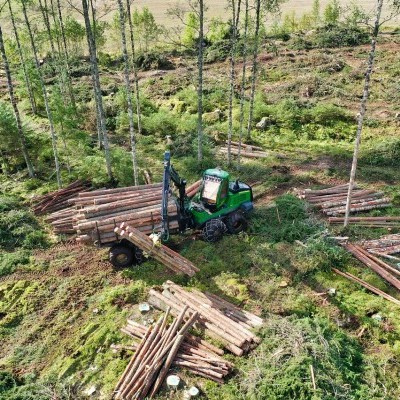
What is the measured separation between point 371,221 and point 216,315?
7.68 m

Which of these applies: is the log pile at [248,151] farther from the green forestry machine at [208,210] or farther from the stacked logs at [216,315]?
the stacked logs at [216,315]

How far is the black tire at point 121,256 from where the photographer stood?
13.1 m

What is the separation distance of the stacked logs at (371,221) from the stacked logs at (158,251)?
19.4ft

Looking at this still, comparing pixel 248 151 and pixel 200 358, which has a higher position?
pixel 200 358

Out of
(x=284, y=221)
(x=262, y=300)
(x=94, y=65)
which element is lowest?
(x=262, y=300)

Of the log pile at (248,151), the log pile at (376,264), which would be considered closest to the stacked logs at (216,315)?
the log pile at (376,264)

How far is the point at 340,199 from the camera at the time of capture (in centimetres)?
1625

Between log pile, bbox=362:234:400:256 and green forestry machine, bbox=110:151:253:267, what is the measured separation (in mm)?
4307

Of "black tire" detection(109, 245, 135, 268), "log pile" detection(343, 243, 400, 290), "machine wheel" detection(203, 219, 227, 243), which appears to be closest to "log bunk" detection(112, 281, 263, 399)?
"black tire" detection(109, 245, 135, 268)

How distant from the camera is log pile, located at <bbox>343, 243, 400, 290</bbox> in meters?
12.1

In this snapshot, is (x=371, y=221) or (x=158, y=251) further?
(x=371, y=221)

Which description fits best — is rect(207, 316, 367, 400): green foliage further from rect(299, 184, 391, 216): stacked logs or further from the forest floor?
rect(299, 184, 391, 216): stacked logs

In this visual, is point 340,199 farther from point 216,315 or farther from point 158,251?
point 216,315

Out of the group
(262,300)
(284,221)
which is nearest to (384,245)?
(284,221)
